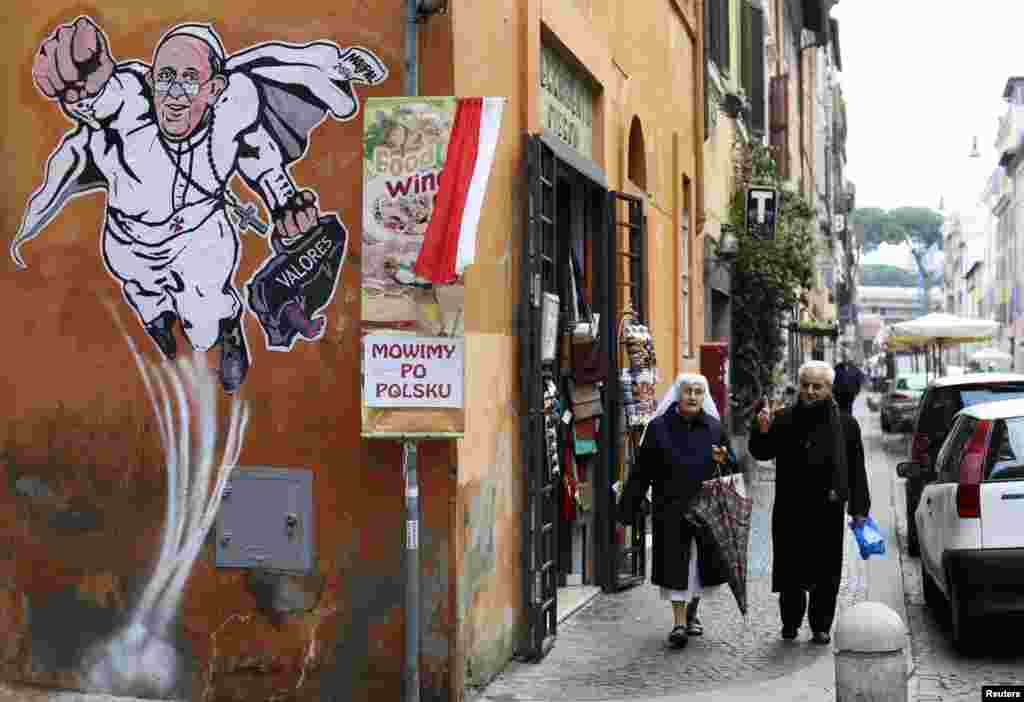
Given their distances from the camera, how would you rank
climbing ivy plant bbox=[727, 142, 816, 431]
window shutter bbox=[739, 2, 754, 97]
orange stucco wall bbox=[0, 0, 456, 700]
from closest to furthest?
orange stucco wall bbox=[0, 0, 456, 700]
climbing ivy plant bbox=[727, 142, 816, 431]
window shutter bbox=[739, 2, 754, 97]

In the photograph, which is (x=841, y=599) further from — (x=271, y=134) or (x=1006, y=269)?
(x=1006, y=269)

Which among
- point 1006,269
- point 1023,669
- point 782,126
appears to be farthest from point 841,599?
point 1006,269

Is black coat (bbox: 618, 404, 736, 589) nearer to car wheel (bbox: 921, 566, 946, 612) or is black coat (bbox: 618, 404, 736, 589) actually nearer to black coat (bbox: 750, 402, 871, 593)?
black coat (bbox: 750, 402, 871, 593)

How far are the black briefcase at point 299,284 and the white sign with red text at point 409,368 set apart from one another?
1.84 feet

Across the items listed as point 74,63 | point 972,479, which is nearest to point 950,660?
point 972,479

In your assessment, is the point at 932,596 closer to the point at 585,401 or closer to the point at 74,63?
the point at 585,401

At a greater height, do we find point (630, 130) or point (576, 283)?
point (630, 130)

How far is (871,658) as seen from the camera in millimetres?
7066

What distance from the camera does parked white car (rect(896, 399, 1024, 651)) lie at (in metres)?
9.60

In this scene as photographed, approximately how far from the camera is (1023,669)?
31.7ft

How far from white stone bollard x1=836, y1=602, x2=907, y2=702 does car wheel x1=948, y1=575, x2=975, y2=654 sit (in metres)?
2.76

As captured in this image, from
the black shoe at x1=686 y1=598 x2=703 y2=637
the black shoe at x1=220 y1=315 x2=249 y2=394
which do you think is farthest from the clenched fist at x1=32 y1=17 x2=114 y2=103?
the black shoe at x1=686 y1=598 x2=703 y2=637

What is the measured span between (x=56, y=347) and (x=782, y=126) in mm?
24983

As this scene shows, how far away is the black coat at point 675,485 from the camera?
10.2m
